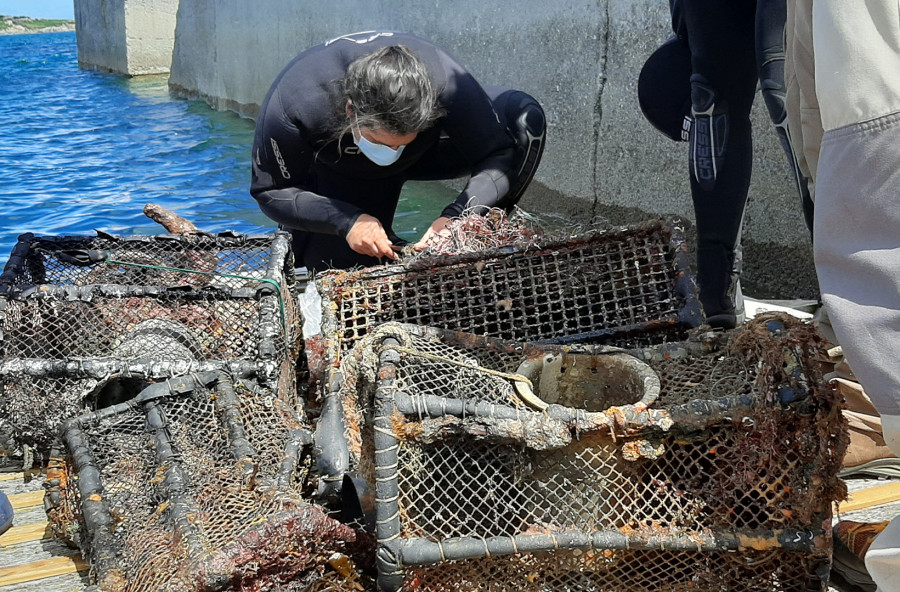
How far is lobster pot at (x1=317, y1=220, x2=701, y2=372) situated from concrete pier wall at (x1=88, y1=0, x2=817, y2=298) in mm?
2227

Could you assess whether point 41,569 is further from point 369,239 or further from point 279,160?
point 279,160

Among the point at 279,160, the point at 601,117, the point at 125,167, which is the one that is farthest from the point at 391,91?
the point at 125,167

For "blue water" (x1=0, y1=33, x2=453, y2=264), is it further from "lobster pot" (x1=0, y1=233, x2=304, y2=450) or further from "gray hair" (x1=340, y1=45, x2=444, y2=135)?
"lobster pot" (x1=0, y1=233, x2=304, y2=450)

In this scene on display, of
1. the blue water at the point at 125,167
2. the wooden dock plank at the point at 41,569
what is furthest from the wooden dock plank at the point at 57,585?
the blue water at the point at 125,167

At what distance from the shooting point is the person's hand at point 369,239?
301 cm

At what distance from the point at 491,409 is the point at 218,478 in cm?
68

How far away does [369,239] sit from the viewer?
304cm

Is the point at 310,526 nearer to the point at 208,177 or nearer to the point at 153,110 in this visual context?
the point at 208,177

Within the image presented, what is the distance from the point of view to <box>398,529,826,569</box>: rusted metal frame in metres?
1.51

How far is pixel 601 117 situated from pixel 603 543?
456cm

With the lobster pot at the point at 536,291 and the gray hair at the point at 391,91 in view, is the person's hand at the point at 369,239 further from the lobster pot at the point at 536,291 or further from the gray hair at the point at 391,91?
the lobster pot at the point at 536,291

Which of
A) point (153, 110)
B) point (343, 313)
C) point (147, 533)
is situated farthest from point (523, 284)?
point (153, 110)

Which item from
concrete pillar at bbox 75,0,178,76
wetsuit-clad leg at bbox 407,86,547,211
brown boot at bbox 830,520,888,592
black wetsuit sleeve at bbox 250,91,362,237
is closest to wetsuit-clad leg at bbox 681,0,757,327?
wetsuit-clad leg at bbox 407,86,547,211

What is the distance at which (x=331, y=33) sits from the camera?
1092 centimetres
